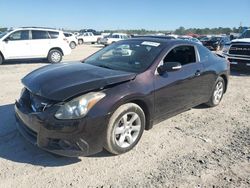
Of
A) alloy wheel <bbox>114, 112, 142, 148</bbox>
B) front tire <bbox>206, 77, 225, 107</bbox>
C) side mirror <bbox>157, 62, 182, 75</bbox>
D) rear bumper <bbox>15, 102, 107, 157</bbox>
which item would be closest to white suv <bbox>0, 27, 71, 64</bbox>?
front tire <bbox>206, 77, 225, 107</bbox>

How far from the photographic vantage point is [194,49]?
583 centimetres

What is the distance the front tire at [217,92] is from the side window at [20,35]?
32.8 ft

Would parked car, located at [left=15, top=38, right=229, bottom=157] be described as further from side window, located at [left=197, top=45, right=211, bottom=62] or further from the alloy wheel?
side window, located at [left=197, top=45, right=211, bottom=62]

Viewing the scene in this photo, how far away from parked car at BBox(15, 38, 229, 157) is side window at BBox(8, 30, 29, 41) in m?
9.15

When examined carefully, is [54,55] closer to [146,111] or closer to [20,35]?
[20,35]

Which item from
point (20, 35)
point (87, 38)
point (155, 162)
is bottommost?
point (155, 162)

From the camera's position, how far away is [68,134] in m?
3.59

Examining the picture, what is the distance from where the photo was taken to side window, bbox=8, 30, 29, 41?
13.3 meters

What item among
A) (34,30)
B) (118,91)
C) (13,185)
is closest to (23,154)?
(13,185)

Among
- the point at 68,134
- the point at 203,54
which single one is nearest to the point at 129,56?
the point at 203,54

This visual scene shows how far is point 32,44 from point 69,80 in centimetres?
1054

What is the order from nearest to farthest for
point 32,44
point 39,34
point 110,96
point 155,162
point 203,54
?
point 110,96 → point 155,162 → point 203,54 → point 32,44 → point 39,34

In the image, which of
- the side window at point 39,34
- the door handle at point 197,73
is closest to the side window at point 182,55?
the door handle at point 197,73

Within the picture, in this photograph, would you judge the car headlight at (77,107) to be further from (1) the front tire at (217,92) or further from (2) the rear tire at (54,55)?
(2) the rear tire at (54,55)
